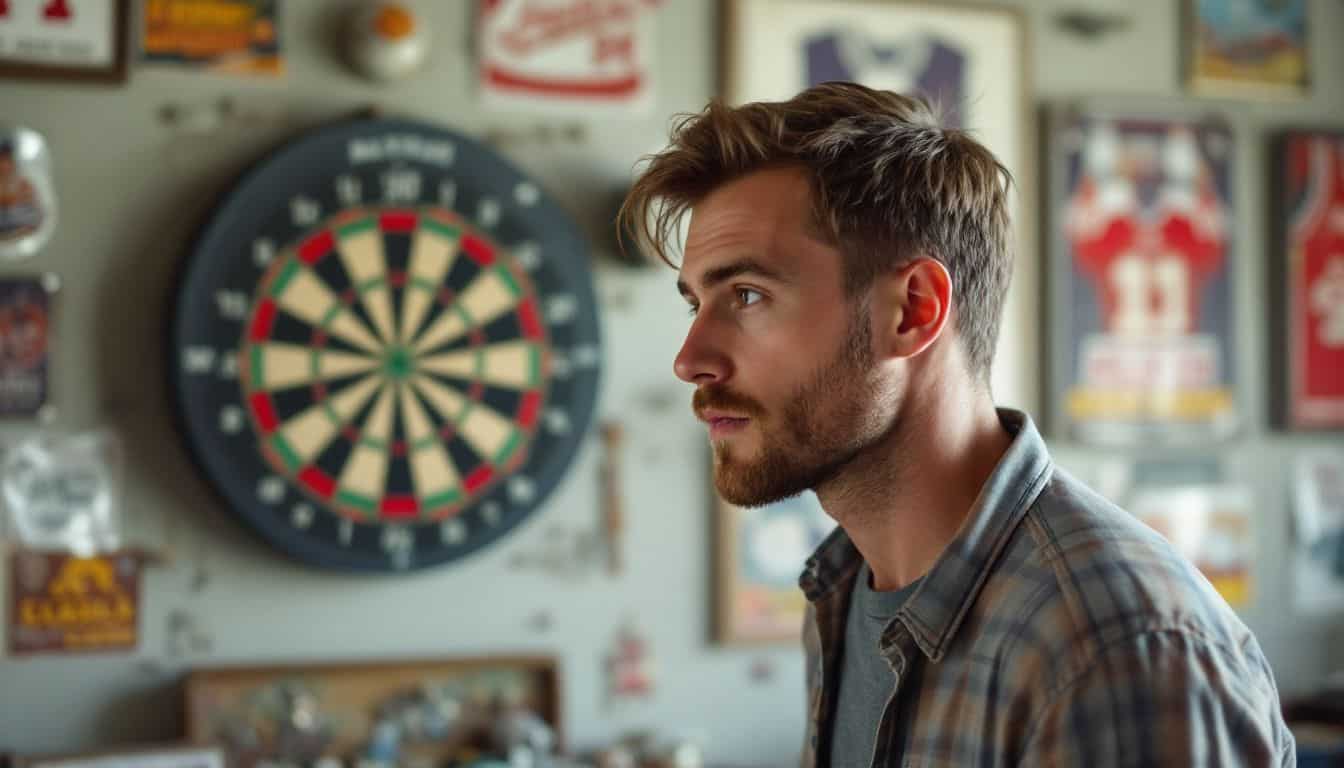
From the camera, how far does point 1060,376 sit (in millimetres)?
3410

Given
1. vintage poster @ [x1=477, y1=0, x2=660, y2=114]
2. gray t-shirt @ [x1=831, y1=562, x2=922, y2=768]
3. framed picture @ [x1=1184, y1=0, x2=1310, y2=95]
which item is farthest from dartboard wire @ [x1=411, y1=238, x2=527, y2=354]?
framed picture @ [x1=1184, y1=0, x2=1310, y2=95]

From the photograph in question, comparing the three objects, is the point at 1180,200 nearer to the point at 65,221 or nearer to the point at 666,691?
the point at 666,691

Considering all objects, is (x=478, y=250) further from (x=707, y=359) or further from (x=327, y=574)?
(x=707, y=359)

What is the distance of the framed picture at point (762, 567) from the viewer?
125 inches

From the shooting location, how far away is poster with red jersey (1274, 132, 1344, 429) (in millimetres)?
3635

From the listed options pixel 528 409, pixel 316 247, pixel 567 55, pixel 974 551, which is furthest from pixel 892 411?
pixel 567 55

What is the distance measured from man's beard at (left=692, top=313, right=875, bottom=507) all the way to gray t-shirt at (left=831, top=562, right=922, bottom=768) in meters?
0.17

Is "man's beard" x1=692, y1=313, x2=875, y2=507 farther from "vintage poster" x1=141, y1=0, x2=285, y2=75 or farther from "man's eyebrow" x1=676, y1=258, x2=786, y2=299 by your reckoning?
"vintage poster" x1=141, y1=0, x2=285, y2=75

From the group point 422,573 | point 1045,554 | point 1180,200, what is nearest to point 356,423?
point 422,573

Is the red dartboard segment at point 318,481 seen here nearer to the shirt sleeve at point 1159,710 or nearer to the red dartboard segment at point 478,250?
the red dartboard segment at point 478,250

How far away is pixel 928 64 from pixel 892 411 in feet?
6.61

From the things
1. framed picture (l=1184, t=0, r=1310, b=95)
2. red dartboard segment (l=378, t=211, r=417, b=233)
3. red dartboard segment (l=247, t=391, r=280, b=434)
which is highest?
framed picture (l=1184, t=0, r=1310, b=95)

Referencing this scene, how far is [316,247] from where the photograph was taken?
286cm

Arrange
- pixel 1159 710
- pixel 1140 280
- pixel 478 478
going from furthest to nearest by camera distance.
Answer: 1. pixel 1140 280
2. pixel 478 478
3. pixel 1159 710
